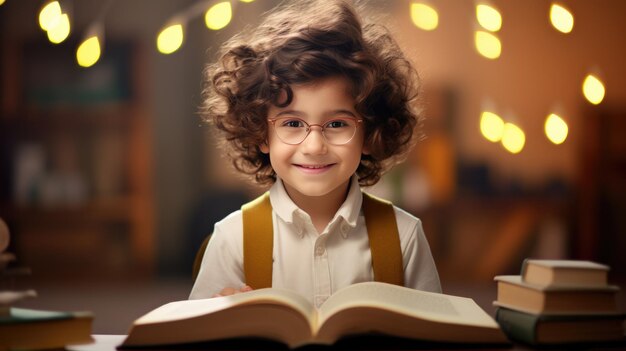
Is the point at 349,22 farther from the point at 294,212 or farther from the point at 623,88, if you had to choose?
the point at 623,88

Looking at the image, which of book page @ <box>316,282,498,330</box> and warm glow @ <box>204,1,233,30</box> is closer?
book page @ <box>316,282,498,330</box>

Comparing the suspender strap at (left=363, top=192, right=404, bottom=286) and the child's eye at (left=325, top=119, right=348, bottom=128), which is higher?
the child's eye at (left=325, top=119, right=348, bottom=128)

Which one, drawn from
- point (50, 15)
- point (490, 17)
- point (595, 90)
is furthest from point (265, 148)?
point (595, 90)

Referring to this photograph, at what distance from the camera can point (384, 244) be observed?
4.68 feet

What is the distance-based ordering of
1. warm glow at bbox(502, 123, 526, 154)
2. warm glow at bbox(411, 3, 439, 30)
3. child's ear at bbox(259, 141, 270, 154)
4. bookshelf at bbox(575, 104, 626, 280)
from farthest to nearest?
bookshelf at bbox(575, 104, 626, 280) → warm glow at bbox(502, 123, 526, 154) → warm glow at bbox(411, 3, 439, 30) → child's ear at bbox(259, 141, 270, 154)

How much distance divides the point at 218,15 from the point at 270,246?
23.6 inches

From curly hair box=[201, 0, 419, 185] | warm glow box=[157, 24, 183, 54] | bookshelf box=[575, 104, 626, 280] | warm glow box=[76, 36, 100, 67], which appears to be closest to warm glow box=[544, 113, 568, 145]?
curly hair box=[201, 0, 419, 185]

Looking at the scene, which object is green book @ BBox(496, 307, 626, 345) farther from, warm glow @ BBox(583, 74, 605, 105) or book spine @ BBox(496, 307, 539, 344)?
warm glow @ BBox(583, 74, 605, 105)

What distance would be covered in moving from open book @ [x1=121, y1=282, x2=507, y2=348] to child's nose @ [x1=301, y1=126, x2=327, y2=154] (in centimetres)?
38

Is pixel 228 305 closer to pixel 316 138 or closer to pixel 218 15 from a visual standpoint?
pixel 316 138

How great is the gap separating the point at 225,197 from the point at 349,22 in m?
3.24

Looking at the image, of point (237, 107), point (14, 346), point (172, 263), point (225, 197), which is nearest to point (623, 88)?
point (225, 197)

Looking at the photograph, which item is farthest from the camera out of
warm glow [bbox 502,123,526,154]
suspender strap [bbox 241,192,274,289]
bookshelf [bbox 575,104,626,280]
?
bookshelf [bbox 575,104,626,280]

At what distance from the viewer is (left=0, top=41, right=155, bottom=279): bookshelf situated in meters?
4.31
